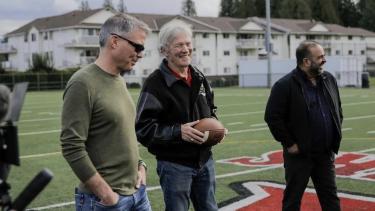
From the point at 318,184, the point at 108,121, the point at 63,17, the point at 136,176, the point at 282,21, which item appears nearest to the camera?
the point at 108,121

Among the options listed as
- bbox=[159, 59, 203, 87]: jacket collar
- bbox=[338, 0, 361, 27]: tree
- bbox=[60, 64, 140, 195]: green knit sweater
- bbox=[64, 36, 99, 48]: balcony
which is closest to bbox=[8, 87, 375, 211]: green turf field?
bbox=[159, 59, 203, 87]: jacket collar

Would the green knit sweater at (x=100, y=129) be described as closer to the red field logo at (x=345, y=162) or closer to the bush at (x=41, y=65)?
the red field logo at (x=345, y=162)

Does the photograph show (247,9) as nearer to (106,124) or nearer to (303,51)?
(303,51)

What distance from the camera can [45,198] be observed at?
25.7 feet

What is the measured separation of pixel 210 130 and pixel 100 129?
1.24 m

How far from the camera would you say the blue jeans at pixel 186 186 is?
14.5 feet

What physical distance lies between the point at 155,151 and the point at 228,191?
3664 millimetres

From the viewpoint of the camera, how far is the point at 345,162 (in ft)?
33.4

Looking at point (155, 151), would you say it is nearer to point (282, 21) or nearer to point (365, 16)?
point (282, 21)

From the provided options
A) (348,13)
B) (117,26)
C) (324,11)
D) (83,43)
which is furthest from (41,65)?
(348,13)

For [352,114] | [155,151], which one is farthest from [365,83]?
[155,151]

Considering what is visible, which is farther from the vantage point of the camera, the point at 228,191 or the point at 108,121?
the point at 228,191

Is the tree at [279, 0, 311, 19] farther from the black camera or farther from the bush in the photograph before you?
the black camera

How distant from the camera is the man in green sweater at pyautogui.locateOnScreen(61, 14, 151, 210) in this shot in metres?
3.27
